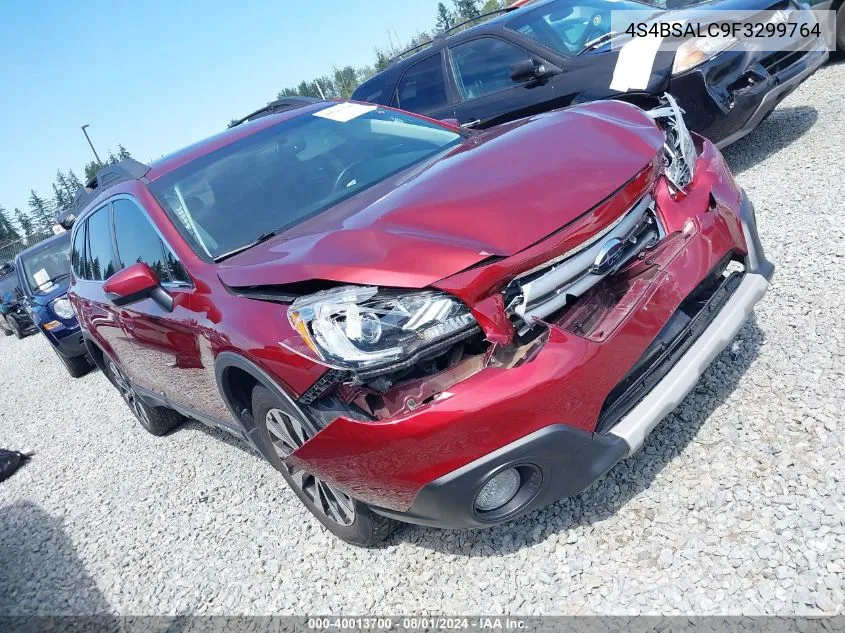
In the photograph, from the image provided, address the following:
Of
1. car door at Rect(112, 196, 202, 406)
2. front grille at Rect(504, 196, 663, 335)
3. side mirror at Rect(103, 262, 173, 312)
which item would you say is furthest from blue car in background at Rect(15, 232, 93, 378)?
front grille at Rect(504, 196, 663, 335)

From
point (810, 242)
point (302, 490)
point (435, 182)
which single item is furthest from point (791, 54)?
point (302, 490)

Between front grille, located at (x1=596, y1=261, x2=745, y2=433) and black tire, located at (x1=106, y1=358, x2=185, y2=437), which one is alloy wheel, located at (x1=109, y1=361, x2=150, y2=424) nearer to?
black tire, located at (x1=106, y1=358, x2=185, y2=437)

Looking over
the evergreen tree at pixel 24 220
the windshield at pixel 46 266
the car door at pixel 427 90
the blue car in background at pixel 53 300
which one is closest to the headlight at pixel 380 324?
the car door at pixel 427 90

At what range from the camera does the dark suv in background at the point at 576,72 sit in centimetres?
484

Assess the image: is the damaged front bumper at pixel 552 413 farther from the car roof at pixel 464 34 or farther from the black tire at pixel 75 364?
the black tire at pixel 75 364

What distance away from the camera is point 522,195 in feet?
7.45

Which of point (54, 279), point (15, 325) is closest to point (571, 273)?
point (54, 279)

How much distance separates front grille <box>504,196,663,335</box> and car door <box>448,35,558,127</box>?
3425 mm

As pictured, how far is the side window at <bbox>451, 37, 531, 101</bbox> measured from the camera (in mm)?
5730

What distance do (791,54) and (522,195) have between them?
422 centimetres

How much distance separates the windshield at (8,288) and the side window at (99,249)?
1197 cm

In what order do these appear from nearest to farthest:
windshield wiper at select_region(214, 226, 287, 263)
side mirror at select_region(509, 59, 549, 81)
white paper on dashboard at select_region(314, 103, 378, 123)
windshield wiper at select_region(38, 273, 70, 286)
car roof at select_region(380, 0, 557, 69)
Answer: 1. windshield wiper at select_region(214, 226, 287, 263)
2. white paper on dashboard at select_region(314, 103, 378, 123)
3. side mirror at select_region(509, 59, 549, 81)
4. car roof at select_region(380, 0, 557, 69)
5. windshield wiper at select_region(38, 273, 70, 286)

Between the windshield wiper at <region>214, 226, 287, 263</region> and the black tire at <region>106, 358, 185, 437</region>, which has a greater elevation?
the windshield wiper at <region>214, 226, 287, 263</region>

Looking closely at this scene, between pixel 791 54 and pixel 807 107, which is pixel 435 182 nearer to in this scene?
pixel 791 54
